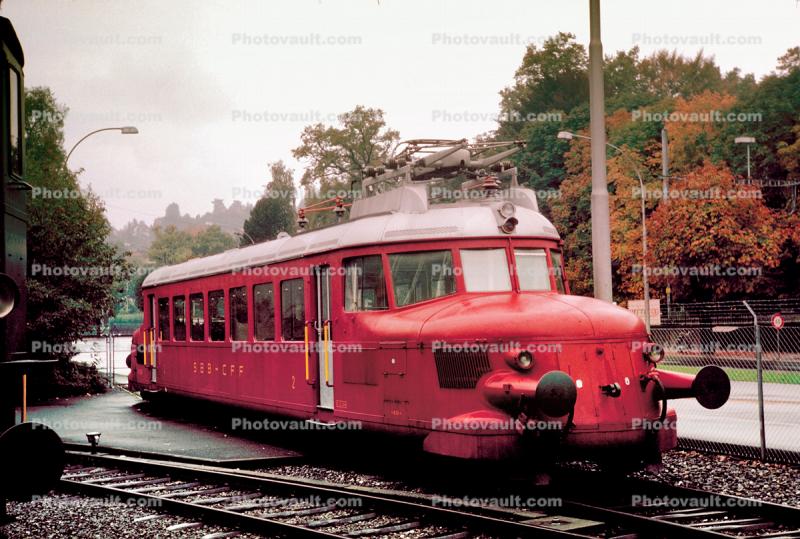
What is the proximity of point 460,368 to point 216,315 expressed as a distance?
775 cm

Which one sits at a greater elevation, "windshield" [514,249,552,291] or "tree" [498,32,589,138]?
"tree" [498,32,589,138]

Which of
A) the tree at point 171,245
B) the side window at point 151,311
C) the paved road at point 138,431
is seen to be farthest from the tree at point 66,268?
the tree at point 171,245

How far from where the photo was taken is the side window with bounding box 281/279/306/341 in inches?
507

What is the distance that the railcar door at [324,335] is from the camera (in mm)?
11977

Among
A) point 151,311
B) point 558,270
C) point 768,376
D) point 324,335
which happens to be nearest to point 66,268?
point 151,311

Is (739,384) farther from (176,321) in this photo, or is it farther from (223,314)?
(223,314)

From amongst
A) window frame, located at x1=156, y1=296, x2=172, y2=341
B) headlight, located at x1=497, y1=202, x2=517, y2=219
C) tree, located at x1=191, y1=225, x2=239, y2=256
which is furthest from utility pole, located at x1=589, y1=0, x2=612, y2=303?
tree, located at x1=191, y1=225, x2=239, y2=256

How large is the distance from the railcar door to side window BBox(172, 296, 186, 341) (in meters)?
6.66

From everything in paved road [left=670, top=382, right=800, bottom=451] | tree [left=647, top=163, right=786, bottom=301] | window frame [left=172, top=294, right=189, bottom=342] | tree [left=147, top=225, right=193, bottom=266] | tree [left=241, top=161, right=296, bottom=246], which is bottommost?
paved road [left=670, top=382, right=800, bottom=451]

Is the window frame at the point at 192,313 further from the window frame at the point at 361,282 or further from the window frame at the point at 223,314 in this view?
the window frame at the point at 361,282

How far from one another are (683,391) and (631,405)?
0.98 metres

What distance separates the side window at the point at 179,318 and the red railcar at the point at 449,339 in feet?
11.1

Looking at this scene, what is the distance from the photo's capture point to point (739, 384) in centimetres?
2458

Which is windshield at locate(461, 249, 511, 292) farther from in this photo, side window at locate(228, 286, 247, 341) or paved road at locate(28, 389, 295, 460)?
side window at locate(228, 286, 247, 341)
